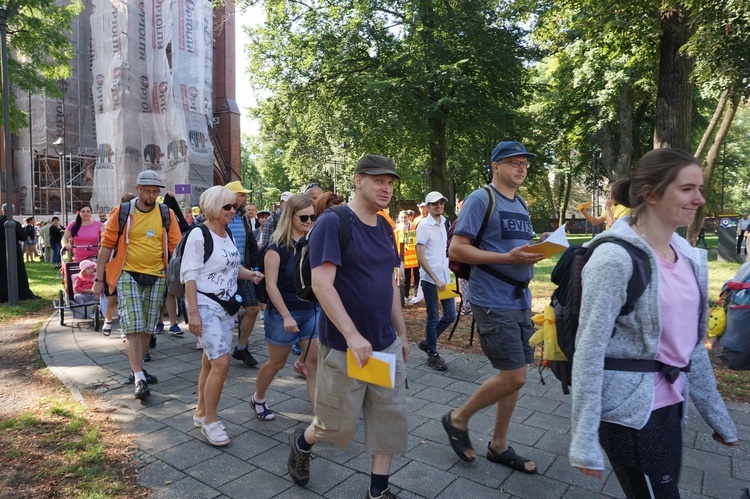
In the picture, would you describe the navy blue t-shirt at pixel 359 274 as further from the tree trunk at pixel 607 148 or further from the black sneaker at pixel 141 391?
the tree trunk at pixel 607 148

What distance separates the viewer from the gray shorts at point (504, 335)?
322 centimetres

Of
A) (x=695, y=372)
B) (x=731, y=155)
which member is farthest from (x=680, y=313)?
(x=731, y=155)

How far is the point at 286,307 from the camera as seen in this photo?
13.6 ft

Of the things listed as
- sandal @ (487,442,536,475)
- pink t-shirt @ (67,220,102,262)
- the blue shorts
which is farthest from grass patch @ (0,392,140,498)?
pink t-shirt @ (67,220,102,262)

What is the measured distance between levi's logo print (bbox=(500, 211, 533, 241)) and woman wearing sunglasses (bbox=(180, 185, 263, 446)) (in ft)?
6.53

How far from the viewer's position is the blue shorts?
4133 mm

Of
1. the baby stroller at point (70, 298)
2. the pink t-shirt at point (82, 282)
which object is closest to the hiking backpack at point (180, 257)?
the baby stroller at point (70, 298)

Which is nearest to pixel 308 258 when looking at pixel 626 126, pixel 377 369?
pixel 377 369

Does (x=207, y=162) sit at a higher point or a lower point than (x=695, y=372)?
higher

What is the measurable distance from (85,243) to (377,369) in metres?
7.67

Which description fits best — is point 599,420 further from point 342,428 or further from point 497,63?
point 497,63

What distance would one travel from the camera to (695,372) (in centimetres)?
211

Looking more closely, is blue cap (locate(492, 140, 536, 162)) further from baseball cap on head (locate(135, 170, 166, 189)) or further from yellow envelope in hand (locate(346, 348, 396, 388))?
baseball cap on head (locate(135, 170, 166, 189))

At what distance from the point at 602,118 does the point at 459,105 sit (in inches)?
400
